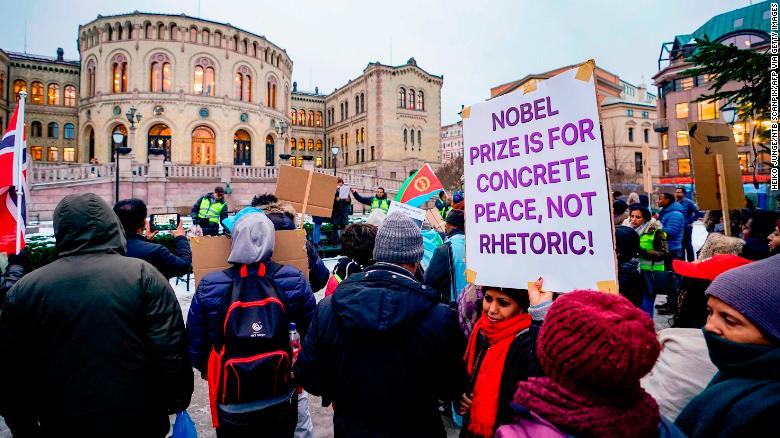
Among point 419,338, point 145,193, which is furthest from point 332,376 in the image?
point 145,193

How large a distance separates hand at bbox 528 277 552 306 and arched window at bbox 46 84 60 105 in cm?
5735

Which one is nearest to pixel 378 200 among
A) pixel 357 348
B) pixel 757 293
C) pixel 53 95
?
pixel 357 348

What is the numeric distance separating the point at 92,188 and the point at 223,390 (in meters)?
29.5

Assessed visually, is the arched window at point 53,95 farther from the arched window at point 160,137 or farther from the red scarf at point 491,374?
the red scarf at point 491,374

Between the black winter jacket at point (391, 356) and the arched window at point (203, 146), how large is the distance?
41948 millimetres

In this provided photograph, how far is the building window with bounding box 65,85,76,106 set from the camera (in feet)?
146

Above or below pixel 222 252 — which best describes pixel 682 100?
above

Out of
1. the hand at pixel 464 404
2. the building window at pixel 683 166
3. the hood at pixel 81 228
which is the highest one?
the building window at pixel 683 166

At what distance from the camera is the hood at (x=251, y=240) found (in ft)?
8.48

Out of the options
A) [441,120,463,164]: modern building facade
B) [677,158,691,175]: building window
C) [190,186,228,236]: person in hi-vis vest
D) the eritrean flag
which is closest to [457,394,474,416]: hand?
the eritrean flag

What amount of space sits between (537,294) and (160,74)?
4557cm

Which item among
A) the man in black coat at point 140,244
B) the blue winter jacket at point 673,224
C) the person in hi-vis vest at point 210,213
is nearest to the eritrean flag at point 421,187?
the blue winter jacket at point 673,224

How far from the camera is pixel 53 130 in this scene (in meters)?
43.8

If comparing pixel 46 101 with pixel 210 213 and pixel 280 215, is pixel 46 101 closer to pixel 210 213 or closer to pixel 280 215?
pixel 210 213
